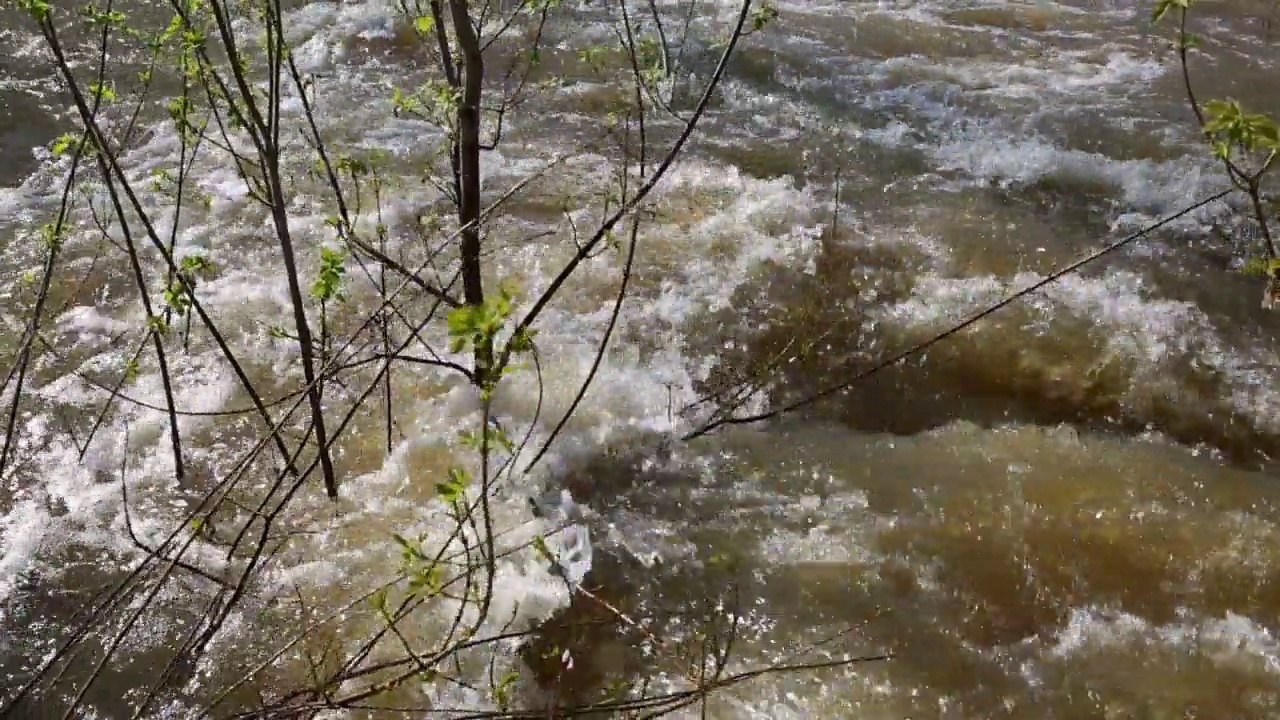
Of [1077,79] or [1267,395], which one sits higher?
[1077,79]

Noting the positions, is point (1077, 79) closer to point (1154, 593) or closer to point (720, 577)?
point (1154, 593)

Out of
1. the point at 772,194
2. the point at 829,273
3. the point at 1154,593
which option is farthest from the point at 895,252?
the point at 1154,593

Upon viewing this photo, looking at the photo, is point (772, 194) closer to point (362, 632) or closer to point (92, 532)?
point (362, 632)

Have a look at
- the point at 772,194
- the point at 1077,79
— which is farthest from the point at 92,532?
the point at 1077,79

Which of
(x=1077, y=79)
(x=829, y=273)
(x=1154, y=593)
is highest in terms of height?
(x=1077, y=79)

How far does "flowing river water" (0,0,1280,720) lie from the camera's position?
2711 mm

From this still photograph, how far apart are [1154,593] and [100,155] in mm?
3284

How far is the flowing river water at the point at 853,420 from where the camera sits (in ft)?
8.89

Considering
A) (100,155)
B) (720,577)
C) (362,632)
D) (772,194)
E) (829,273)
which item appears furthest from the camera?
(772,194)

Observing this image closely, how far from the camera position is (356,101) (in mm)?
5863

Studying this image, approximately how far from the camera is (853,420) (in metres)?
3.53

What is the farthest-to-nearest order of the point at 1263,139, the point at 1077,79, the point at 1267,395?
the point at 1077,79, the point at 1267,395, the point at 1263,139

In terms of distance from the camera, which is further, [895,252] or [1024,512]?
[895,252]

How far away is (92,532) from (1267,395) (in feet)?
13.9
